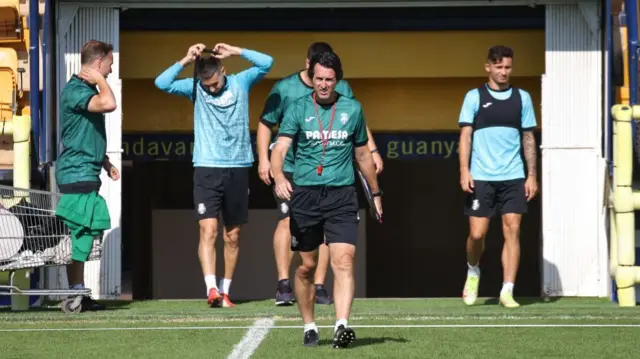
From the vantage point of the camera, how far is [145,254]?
19172 millimetres

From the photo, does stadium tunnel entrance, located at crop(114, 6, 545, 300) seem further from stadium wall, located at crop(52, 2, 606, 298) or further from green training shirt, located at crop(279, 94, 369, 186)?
green training shirt, located at crop(279, 94, 369, 186)

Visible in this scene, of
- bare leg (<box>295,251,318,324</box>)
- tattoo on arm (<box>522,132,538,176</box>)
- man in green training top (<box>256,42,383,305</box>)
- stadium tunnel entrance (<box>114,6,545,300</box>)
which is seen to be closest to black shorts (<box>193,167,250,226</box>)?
man in green training top (<box>256,42,383,305</box>)

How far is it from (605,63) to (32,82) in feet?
16.5

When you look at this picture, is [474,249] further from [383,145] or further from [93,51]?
[383,145]

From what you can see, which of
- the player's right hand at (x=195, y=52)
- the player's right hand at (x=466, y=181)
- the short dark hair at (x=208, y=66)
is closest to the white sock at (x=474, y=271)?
the player's right hand at (x=466, y=181)

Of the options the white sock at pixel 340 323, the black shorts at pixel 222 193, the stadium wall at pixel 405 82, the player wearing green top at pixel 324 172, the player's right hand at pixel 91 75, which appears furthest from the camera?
the stadium wall at pixel 405 82

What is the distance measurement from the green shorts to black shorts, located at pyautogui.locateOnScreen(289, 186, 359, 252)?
9.63 ft

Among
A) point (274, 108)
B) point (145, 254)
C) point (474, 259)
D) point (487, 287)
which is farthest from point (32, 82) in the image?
point (487, 287)

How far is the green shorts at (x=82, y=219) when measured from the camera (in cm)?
1144

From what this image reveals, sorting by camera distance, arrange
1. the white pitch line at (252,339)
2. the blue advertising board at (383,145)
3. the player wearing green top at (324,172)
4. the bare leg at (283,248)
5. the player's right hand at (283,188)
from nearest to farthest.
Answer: the white pitch line at (252,339), the player's right hand at (283,188), the player wearing green top at (324,172), the bare leg at (283,248), the blue advertising board at (383,145)

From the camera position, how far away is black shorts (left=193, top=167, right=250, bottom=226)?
39.5 ft

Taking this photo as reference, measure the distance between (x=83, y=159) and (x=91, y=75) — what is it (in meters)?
0.64

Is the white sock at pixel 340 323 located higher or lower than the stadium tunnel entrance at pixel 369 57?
lower

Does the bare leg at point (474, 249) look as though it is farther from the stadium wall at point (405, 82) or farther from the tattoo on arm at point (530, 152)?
the stadium wall at point (405, 82)
